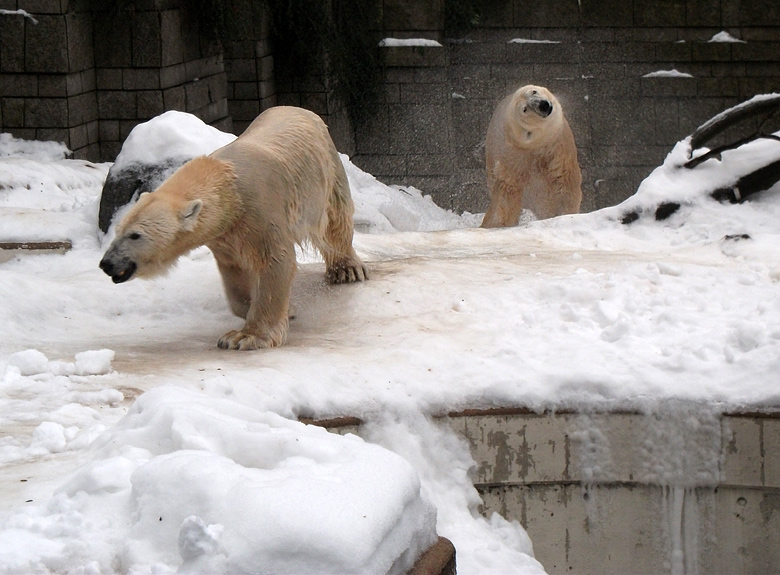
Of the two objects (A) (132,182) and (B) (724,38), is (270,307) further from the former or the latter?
(B) (724,38)

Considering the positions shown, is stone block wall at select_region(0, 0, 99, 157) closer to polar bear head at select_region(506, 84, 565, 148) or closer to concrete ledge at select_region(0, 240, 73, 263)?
concrete ledge at select_region(0, 240, 73, 263)

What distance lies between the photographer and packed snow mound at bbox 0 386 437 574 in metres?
1.90

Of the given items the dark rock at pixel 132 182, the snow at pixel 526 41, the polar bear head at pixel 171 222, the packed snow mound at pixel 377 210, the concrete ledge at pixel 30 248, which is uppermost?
the snow at pixel 526 41

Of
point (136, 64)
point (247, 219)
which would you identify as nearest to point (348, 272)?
point (247, 219)

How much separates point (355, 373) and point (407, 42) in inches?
369

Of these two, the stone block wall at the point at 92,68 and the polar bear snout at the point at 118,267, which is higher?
the stone block wall at the point at 92,68

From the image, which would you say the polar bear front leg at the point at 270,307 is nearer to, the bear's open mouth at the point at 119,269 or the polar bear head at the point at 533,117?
the bear's open mouth at the point at 119,269

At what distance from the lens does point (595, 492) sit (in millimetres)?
3721

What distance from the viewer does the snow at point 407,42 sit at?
1227 centimetres

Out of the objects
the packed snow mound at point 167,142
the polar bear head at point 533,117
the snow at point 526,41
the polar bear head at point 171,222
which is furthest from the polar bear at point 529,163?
the snow at point 526,41

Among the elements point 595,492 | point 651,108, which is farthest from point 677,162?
point 651,108

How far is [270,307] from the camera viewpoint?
4211 millimetres

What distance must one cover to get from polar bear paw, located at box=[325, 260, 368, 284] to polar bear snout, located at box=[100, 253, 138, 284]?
1404 mm

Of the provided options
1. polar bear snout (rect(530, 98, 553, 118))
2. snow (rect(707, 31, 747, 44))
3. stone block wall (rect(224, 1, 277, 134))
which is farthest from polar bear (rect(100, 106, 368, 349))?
snow (rect(707, 31, 747, 44))
